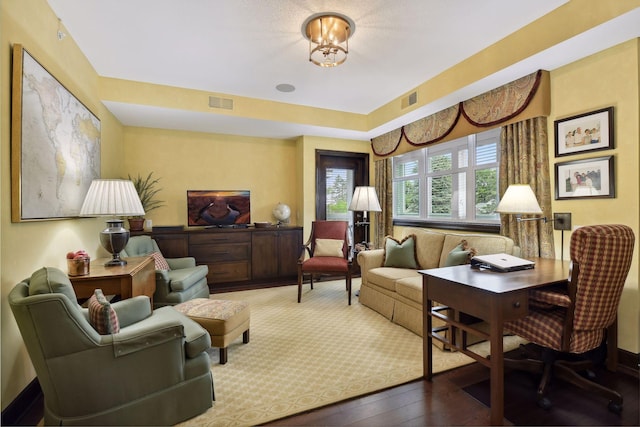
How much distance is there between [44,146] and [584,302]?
3.62 metres

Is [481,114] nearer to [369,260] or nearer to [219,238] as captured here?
[369,260]

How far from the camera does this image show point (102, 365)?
1.53m

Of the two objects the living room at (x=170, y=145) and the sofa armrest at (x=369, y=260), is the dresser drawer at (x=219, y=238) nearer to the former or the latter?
the living room at (x=170, y=145)

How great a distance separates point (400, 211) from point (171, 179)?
3.83m

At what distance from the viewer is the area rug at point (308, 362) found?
1.90 metres

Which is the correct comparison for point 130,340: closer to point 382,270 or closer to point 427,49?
point 382,270

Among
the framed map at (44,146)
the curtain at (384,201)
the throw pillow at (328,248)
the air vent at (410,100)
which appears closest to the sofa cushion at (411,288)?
the throw pillow at (328,248)

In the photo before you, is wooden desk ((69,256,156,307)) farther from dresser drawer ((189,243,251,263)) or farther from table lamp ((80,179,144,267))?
dresser drawer ((189,243,251,263))

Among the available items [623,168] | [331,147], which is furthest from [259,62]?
[623,168]

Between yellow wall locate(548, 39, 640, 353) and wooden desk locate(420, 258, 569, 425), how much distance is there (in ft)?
1.91

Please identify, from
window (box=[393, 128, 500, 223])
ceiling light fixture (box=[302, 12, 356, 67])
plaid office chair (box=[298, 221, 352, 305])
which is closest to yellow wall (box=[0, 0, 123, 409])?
ceiling light fixture (box=[302, 12, 356, 67])

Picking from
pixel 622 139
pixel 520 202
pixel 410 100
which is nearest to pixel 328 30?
pixel 410 100

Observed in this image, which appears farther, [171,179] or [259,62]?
[171,179]

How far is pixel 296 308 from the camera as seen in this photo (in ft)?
12.2
